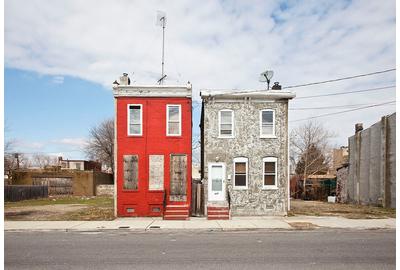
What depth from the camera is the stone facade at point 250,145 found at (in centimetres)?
1969

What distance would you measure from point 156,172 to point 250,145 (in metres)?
5.12

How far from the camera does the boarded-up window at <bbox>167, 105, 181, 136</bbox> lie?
19828mm

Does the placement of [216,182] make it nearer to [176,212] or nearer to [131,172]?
[176,212]

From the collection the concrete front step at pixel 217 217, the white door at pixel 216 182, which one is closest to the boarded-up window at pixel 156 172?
the white door at pixel 216 182

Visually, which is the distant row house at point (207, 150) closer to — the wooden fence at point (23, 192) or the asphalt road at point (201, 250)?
the asphalt road at point (201, 250)

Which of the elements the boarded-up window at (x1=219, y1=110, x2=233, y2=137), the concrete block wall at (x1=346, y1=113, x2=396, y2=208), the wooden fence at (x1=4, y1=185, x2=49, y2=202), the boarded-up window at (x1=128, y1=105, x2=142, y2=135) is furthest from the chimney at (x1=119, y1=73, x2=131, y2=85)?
the wooden fence at (x1=4, y1=185, x2=49, y2=202)

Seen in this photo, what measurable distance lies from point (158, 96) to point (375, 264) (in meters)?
13.7

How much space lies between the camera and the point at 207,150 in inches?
782

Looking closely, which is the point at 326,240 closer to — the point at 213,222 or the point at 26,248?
the point at 213,222

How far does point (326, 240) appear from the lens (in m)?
12.1

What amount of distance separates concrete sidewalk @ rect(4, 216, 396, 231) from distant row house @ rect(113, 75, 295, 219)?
177 centimetres

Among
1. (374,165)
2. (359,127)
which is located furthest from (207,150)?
(359,127)

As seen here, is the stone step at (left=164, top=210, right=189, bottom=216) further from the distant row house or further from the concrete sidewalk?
the distant row house

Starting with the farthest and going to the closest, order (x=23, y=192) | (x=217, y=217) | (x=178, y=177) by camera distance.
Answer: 1. (x=23, y=192)
2. (x=178, y=177)
3. (x=217, y=217)
